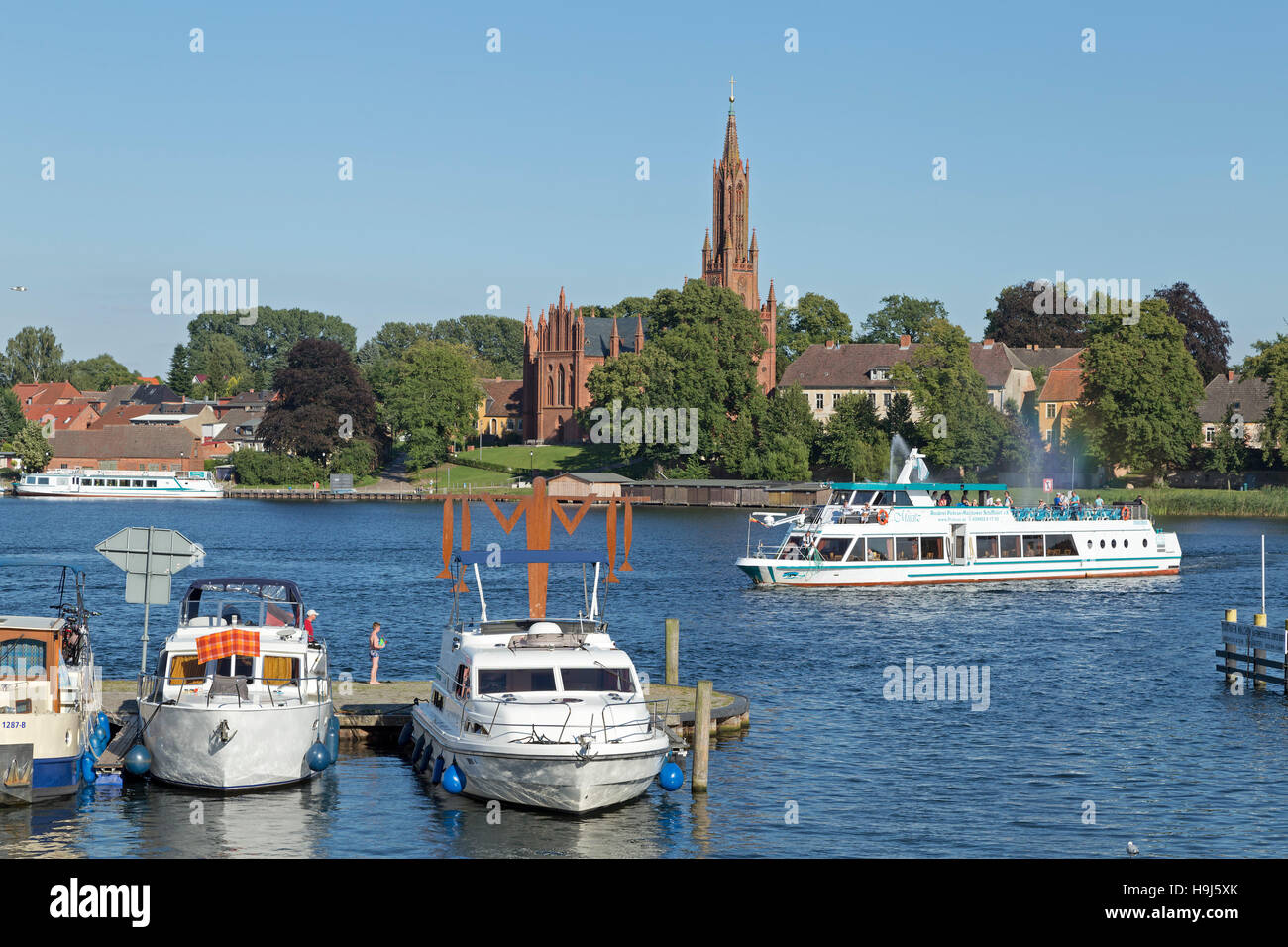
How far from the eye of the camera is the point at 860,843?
83.2 feet

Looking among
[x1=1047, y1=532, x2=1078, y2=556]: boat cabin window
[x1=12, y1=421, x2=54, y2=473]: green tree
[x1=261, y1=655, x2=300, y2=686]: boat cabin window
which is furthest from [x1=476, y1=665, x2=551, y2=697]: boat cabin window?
[x1=12, y1=421, x2=54, y2=473]: green tree

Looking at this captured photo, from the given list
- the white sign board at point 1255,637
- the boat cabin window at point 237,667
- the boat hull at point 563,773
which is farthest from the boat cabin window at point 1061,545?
the boat cabin window at point 237,667

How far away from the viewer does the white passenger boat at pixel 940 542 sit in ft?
224

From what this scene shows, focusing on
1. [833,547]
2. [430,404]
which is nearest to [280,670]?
[833,547]

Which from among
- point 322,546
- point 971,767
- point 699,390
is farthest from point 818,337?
point 971,767

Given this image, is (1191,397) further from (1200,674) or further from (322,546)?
(1200,674)

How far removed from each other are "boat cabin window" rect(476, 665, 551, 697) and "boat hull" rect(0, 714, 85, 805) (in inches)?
287

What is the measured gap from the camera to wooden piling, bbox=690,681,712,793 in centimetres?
2734

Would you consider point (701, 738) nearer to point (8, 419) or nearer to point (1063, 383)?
point (1063, 383)

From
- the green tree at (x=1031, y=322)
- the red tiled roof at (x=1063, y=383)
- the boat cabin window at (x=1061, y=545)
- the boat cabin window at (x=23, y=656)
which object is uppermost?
the green tree at (x=1031, y=322)

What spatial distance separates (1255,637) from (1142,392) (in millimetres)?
86905

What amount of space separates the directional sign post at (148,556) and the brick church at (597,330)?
151584 mm

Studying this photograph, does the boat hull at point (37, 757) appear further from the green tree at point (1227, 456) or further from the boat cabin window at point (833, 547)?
the green tree at point (1227, 456)

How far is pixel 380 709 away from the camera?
105 ft
